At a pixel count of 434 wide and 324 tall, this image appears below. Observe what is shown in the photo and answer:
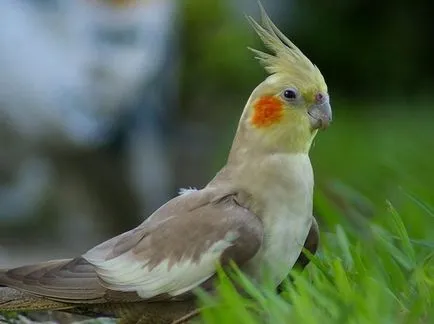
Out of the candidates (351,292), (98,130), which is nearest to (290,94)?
(351,292)

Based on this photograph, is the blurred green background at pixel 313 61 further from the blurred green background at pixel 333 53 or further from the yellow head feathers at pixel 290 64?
the yellow head feathers at pixel 290 64

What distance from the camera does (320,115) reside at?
A: 275 centimetres

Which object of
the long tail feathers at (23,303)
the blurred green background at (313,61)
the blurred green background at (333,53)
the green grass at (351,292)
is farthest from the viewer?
the blurred green background at (333,53)

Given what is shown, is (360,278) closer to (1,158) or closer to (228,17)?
(1,158)

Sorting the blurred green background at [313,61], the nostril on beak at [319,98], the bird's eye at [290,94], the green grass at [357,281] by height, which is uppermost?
the bird's eye at [290,94]

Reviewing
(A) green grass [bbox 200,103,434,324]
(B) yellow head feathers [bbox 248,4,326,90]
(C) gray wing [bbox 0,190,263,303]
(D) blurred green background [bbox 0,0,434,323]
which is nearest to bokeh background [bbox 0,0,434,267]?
(D) blurred green background [bbox 0,0,434,323]

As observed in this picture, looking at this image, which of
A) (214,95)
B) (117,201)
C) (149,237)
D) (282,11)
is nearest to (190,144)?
(214,95)

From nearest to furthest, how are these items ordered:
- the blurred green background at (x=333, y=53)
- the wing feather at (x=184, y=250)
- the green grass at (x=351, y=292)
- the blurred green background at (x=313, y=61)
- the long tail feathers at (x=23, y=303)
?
the green grass at (x=351, y=292)
the wing feather at (x=184, y=250)
the long tail feathers at (x=23, y=303)
the blurred green background at (x=313, y=61)
the blurred green background at (x=333, y=53)

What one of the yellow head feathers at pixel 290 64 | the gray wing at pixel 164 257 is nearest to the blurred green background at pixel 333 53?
the yellow head feathers at pixel 290 64

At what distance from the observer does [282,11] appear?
11.2 m

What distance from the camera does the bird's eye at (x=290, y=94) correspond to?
9.06 ft

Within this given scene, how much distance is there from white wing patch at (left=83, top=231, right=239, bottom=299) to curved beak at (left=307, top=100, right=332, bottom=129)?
13.1 inches

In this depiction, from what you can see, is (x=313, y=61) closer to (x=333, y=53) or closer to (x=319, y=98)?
(x=333, y=53)

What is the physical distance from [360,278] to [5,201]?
19.6 ft
